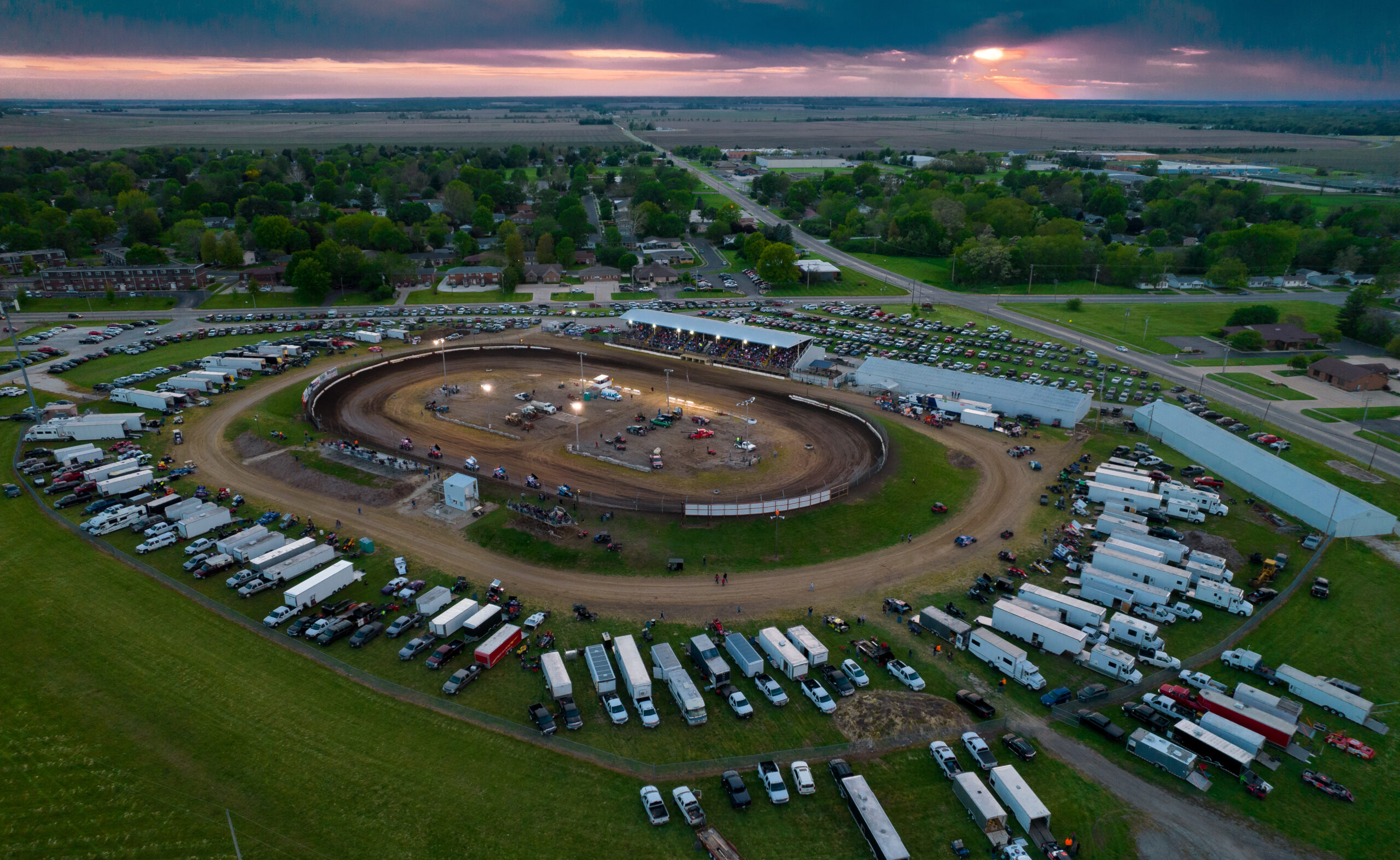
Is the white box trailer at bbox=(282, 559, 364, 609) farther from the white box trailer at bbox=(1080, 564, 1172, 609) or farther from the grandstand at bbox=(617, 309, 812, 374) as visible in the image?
the grandstand at bbox=(617, 309, 812, 374)

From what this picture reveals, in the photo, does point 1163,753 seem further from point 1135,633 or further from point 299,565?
point 299,565

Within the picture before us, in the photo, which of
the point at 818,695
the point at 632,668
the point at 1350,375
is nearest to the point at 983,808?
the point at 818,695

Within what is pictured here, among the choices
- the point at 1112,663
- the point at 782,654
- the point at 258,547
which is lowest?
the point at 1112,663

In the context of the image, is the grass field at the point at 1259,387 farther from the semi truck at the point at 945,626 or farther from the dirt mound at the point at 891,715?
the dirt mound at the point at 891,715

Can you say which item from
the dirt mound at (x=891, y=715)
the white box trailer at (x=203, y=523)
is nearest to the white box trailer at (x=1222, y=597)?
the dirt mound at (x=891, y=715)

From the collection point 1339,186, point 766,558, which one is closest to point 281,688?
point 766,558

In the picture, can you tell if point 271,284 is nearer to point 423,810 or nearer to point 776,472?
point 776,472

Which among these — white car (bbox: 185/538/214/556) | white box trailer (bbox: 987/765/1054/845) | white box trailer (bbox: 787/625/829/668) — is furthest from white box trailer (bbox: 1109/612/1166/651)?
white car (bbox: 185/538/214/556)
